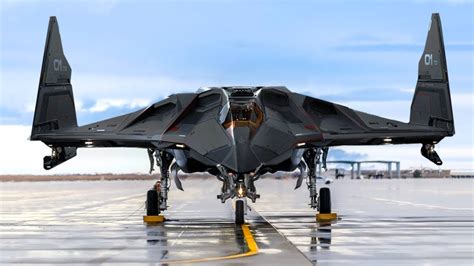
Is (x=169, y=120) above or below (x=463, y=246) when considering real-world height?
above

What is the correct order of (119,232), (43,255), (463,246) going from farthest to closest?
(119,232) → (463,246) → (43,255)

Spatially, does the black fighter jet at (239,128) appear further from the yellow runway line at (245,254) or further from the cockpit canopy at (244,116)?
the yellow runway line at (245,254)

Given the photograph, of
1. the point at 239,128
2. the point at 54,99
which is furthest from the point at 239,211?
the point at 54,99

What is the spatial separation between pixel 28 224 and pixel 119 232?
470 cm

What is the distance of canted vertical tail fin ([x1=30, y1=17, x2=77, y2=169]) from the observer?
82.1 feet

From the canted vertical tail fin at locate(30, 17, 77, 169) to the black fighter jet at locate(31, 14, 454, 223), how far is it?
0.03m

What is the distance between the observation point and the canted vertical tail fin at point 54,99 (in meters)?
25.0

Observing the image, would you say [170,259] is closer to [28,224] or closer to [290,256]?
[290,256]

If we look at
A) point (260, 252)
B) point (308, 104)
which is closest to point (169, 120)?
point (308, 104)

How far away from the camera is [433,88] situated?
83.0 feet

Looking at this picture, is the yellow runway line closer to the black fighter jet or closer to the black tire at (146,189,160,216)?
the black fighter jet

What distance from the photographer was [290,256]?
14766 mm

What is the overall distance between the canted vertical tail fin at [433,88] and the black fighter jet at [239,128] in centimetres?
3

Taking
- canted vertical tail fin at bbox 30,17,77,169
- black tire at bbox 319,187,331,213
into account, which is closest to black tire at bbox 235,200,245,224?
black tire at bbox 319,187,331,213
